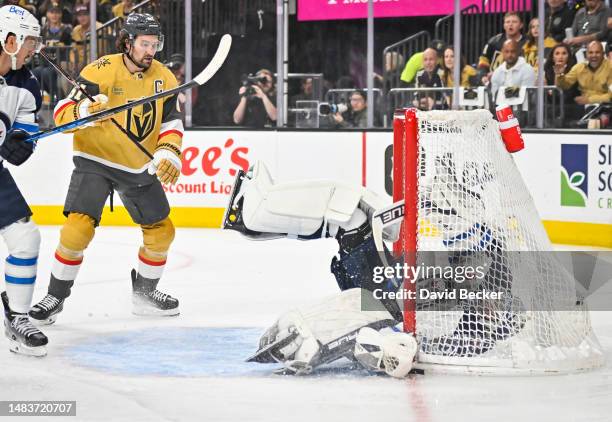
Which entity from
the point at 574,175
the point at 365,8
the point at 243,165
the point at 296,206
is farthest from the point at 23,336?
the point at 365,8

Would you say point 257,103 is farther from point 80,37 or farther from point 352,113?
point 80,37

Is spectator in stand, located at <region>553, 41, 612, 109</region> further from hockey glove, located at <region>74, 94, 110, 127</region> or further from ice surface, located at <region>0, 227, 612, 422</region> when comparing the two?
hockey glove, located at <region>74, 94, 110, 127</region>

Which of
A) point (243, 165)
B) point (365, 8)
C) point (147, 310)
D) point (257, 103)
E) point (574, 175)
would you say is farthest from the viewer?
point (365, 8)

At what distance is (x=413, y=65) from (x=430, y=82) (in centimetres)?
22

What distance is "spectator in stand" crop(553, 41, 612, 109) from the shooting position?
758 cm

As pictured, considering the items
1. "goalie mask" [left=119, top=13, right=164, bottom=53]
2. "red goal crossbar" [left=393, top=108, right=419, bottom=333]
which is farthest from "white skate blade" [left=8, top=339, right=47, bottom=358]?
"goalie mask" [left=119, top=13, right=164, bottom=53]

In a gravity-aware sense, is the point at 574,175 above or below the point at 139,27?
below

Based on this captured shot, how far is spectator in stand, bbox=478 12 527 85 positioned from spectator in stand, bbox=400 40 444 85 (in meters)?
0.34

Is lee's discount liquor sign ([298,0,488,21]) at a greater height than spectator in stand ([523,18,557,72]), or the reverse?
lee's discount liquor sign ([298,0,488,21])

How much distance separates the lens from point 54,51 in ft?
29.7

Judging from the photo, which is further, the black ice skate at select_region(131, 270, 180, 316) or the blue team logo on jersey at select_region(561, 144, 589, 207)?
the blue team logo on jersey at select_region(561, 144, 589, 207)

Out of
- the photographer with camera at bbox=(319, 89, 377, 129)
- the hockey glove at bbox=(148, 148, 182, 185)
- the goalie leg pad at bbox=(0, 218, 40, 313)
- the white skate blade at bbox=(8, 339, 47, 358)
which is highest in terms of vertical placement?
the photographer with camera at bbox=(319, 89, 377, 129)

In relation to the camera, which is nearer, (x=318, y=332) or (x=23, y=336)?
(x=318, y=332)

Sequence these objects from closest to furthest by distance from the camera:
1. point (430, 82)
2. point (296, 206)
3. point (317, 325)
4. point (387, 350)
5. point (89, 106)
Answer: point (387, 350)
point (317, 325)
point (296, 206)
point (89, 106)
point (430, 82)
